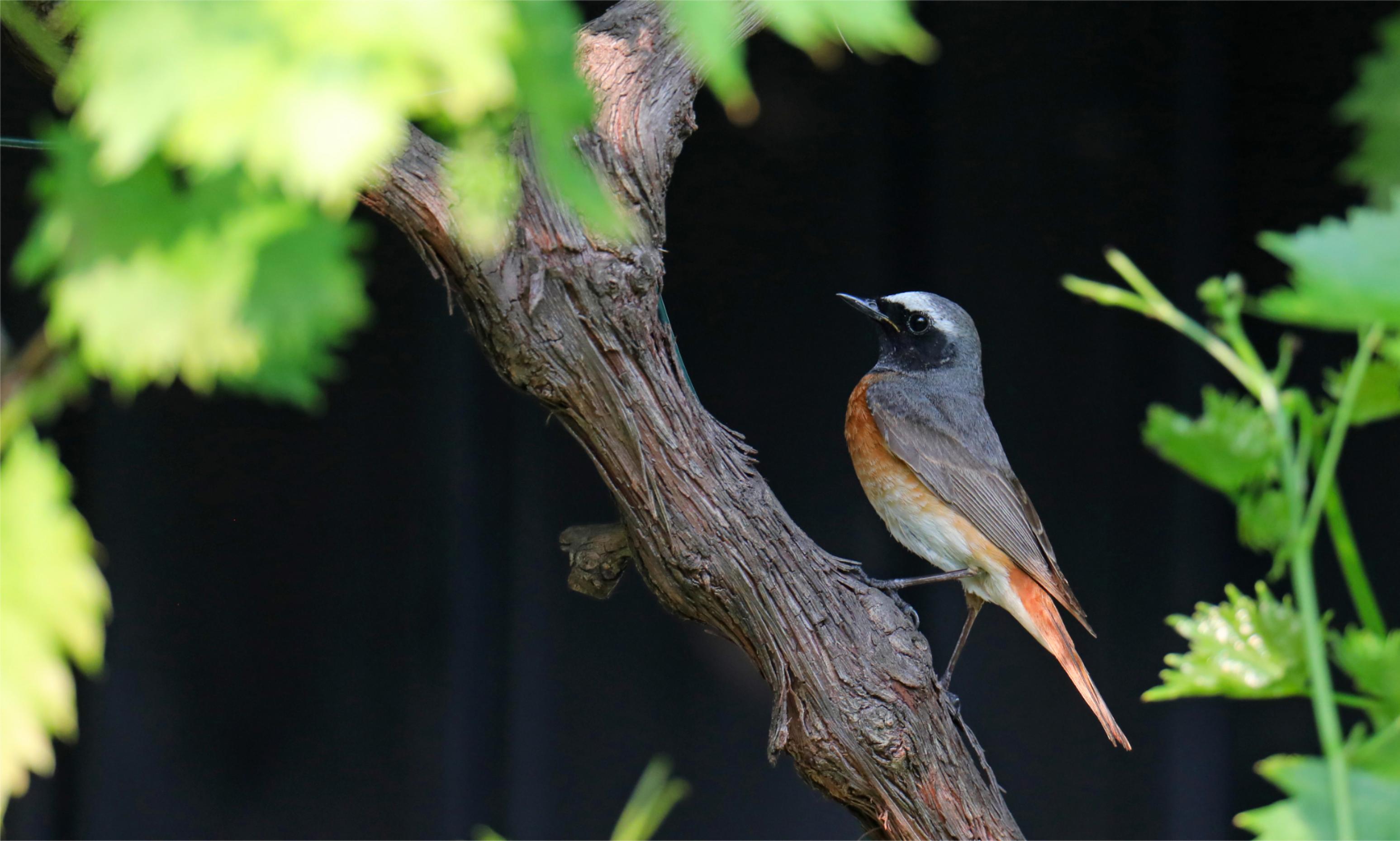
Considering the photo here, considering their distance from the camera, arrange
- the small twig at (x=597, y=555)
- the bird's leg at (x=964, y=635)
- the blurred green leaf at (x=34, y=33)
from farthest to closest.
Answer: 1. the bird's leg at (x=964, y=635)
2. the small twig at (x=597, y=555)
3. the blurred green leaf at (x=34, y=33)

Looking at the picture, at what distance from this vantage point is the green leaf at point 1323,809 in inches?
15.1

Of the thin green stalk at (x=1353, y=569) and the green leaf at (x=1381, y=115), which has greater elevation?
the green leaf at (x=1381, y=115)

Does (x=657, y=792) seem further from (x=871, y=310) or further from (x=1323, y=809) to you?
(x=1323, y=809)

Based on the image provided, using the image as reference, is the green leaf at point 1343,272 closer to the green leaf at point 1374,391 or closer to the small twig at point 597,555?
the green leaf at point 1374,391

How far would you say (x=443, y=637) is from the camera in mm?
2404

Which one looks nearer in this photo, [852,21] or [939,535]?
[852,21]

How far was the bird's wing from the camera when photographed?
1752 mm

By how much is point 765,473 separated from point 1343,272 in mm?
2078

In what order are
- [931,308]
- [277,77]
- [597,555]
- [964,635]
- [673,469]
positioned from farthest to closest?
1. [931,308]
2. [964,635]
3. [597,555]
4. [673,469]
5. [277,77]

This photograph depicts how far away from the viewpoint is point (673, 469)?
1240mm

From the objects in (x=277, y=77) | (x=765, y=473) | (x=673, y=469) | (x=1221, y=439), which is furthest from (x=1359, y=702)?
(x=765, y=473)

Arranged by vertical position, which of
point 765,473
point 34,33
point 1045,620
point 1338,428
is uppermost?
point 34,33

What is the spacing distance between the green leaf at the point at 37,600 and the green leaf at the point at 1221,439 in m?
0.41

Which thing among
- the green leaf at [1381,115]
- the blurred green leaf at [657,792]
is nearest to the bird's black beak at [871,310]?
the blurred green leaf at [657,792]
